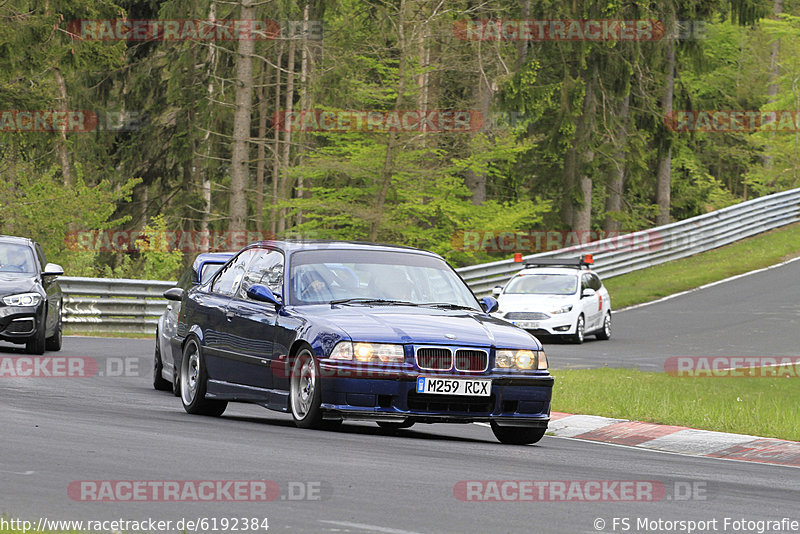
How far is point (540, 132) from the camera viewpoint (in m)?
46.6

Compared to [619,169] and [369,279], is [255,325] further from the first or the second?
[619,169]

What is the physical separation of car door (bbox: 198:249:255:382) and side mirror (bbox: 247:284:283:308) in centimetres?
70

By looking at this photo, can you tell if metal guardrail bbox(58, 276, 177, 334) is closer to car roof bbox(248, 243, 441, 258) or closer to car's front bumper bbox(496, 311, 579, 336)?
car's front bumper bbox(496, 311, 579, 336)

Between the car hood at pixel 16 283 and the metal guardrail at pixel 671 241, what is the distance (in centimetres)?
1621

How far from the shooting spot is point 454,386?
10492mm

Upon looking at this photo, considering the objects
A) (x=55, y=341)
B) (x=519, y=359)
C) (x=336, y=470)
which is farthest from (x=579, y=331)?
(x=336, y=470)

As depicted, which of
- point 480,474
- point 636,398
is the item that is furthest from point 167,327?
point 480,474

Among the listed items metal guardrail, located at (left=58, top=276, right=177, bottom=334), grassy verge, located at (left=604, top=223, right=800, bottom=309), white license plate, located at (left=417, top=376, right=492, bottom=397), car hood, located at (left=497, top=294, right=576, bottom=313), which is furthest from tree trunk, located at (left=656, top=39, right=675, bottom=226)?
white license plate, located at (left=417, top=376, right=492, bottom=397)

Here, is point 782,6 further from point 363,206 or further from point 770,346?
point 770,346

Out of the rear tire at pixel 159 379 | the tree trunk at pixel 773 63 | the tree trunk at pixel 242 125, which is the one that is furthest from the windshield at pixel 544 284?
→ the tree trunk at pixel 773 63

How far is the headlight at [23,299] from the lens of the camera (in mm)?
18328

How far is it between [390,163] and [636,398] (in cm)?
2424

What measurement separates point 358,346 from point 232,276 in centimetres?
271

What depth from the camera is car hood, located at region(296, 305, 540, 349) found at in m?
10.5
